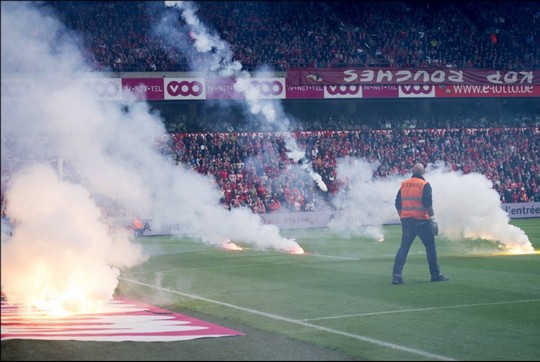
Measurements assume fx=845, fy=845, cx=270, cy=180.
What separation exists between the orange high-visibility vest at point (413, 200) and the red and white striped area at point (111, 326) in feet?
16.8

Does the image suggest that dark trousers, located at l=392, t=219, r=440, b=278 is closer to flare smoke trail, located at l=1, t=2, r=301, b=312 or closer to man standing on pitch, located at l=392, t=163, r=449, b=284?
man standing on pitch, located at l=392, t=163, r=449, b=284

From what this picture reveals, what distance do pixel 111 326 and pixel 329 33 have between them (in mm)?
37276

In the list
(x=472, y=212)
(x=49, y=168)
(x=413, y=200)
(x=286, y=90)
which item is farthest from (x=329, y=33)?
(x=49, y=168)

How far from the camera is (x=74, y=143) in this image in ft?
41.9

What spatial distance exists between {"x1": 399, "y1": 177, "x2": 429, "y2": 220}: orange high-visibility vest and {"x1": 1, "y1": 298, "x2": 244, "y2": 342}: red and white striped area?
202 inches

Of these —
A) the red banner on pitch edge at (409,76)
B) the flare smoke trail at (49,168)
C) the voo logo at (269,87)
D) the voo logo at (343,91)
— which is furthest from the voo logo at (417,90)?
the flare smoke trail at (49,168)

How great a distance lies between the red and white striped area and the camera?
33.2 ft

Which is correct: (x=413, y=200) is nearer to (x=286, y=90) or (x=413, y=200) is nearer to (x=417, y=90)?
(x=286, y=90)

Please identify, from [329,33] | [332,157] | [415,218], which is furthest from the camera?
[329,33]

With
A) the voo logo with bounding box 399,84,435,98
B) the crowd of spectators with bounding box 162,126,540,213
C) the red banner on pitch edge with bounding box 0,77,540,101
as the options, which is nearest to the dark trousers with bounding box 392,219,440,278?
Answer: the crowd of spectators with bounding box 162,126,540,213

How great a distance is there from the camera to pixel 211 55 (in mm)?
40500

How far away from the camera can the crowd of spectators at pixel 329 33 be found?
39.7 m

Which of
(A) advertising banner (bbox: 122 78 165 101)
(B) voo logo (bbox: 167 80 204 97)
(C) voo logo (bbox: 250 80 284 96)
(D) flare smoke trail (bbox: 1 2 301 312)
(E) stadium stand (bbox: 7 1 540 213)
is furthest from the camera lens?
(C) voo logo (bbox: 250 80 284 96)

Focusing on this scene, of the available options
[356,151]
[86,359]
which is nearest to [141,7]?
[356,151]
